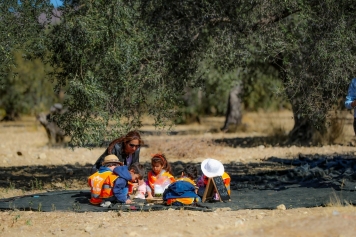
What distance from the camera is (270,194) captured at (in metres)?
9.99

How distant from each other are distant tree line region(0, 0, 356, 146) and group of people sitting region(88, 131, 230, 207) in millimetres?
705

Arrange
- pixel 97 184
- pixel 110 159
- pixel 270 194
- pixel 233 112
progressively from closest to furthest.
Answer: pixel 97 184 < pixel 110 159 < pixel 270 194 < pixel 233 112

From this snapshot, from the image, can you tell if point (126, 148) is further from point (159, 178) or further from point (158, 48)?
point (158, 48)

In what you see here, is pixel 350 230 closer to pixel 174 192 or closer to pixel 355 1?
pixel 174 192

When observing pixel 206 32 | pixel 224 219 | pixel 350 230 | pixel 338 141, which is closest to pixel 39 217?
pixel 224 219

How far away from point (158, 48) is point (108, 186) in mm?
3457

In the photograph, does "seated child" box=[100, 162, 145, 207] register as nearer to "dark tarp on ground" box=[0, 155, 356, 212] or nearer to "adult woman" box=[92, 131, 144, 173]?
"dark tarp on ground" box=[0, 155, 356, 212]

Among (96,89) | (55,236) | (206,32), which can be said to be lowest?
(55,236)

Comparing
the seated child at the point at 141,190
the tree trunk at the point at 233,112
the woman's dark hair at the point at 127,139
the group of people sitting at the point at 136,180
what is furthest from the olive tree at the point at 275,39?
the tree trunk at the point at 233,112

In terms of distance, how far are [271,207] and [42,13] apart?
500cm

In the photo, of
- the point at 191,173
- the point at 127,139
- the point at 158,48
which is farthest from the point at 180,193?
the point at 158,48

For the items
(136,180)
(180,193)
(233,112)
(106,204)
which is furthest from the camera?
(233,112)

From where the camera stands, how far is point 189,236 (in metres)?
7.07

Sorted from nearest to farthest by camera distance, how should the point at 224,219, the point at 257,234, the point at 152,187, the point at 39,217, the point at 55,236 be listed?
the point at 257,234
the point at 55,236
the point at 224,219
the point at 39,217
the point at 152,187
